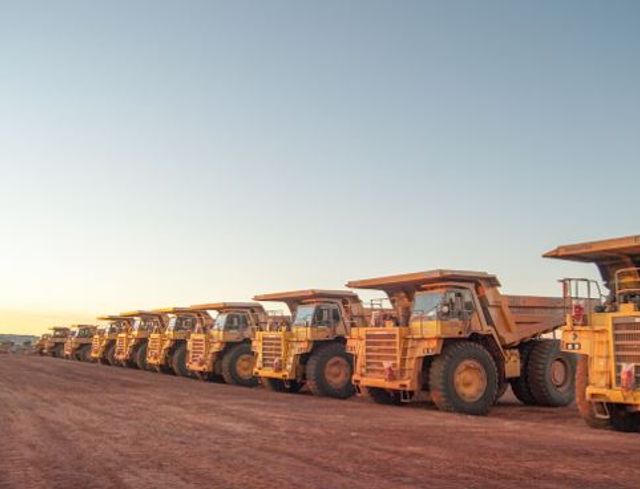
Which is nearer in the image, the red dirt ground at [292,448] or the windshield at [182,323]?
the red dirt ground at [292,448]

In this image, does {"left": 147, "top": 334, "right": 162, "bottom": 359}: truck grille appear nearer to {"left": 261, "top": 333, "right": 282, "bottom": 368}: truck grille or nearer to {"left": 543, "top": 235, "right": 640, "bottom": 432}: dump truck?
{"left": 261, "top": 333, "right": 282, "bottom": 368}: truck grille

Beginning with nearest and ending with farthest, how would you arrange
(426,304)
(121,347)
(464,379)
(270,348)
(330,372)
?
1. (464,379)
2. (426,304)
3. (330,372)
4. (270,348)
5. (121,347)

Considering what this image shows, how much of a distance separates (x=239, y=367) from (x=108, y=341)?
20.7 m

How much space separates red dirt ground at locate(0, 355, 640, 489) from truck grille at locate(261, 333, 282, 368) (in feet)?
18.7

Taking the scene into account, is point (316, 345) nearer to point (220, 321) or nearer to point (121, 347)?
point (220, 321)

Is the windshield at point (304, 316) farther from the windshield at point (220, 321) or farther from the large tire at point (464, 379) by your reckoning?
the large tire at point (464, 379)

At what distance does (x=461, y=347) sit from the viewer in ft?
51.5

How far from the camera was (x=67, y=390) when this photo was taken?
1923 centimetres

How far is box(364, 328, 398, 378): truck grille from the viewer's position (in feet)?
54.0

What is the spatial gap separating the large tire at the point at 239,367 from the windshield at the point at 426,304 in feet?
32.7

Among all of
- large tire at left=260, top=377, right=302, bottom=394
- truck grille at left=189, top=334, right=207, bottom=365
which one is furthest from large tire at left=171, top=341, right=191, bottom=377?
large tire at left=260, top=377, right=302, bottom=394

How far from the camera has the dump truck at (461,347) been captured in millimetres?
15562

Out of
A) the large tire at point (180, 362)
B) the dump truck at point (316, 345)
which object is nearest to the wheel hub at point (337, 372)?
the dump truck at point (316, 345)

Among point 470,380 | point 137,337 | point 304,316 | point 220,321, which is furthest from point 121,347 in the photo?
point 470,380
